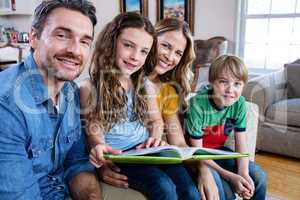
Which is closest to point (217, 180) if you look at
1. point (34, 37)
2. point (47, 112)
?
point (47, 112)

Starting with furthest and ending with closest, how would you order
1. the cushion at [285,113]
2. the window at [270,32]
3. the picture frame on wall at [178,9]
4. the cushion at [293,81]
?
1. the picture frame on wall at [178,9]
2. the window at [270,32]
3. the cushion at [293,81]
4. the cushion at [285,113]

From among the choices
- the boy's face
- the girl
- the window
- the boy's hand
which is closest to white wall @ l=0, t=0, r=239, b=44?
the window

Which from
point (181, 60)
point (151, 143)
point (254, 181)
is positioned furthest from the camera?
point (181, 60)

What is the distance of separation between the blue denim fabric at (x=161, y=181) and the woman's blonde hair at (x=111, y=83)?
220mm

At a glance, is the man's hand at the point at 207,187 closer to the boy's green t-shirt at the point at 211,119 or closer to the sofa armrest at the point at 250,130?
the boy's green t-shirt at the point at 211,119

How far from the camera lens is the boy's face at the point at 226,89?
141cm

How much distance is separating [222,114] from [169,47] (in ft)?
1.36

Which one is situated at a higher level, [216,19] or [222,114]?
[216,19]

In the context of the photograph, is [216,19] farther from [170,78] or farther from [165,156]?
[165,156]

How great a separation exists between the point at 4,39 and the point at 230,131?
4.88 m

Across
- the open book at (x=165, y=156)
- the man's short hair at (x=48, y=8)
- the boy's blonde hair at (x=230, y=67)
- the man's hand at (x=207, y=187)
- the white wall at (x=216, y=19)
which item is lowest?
the man's hand at (x=207, y=187)

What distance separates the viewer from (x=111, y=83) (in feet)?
4.10

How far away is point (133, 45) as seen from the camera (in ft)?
4.17

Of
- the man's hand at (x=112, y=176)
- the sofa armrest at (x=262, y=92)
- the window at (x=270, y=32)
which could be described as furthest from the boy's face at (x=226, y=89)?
the window at (x=270, y=32)
